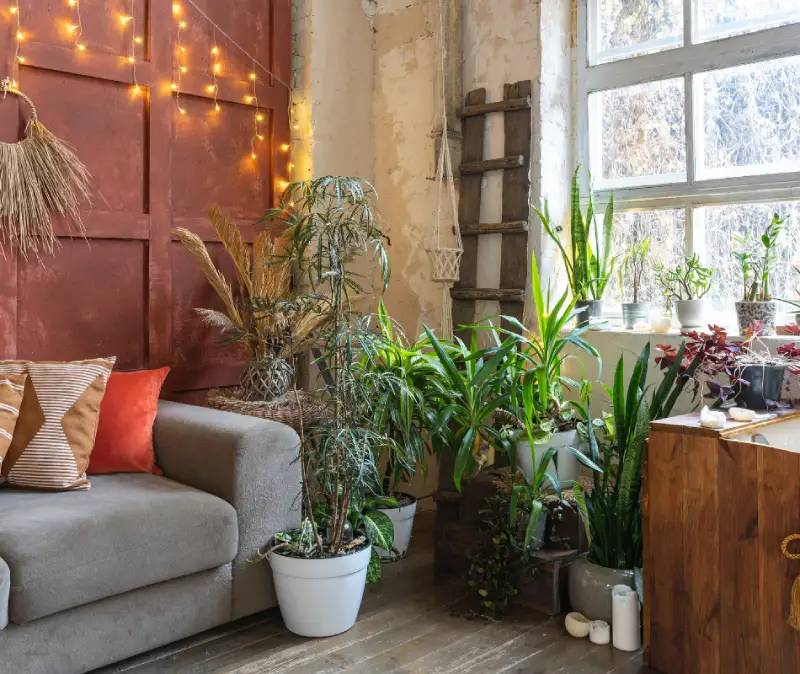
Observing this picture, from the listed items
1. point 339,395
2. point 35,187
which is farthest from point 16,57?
point 339,395

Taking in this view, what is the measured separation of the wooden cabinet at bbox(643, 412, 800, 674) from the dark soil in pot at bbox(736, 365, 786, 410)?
10cm

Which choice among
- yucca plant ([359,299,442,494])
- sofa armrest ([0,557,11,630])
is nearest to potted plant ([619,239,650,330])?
yucca plant ([359,299,442,494])

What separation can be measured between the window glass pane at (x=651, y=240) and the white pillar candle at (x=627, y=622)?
1.40 meters

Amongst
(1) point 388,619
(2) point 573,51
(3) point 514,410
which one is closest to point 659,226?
(2) point 573,51

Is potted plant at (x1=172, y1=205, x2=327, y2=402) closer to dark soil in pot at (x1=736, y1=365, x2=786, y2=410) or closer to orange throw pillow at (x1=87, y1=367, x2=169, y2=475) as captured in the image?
orange throw pillow at (x1=87, y1=367, x2=169, y2=475)

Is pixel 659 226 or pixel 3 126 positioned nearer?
pixel 3 126

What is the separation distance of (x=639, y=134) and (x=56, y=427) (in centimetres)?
257

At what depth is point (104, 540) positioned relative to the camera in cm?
215

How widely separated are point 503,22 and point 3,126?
2.13 metres

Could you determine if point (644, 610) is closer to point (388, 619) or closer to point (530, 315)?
point (388, 619)

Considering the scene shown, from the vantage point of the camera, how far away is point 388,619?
2.65 metres

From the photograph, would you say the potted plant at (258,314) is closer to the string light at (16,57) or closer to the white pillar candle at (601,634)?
the string light at (16,57)

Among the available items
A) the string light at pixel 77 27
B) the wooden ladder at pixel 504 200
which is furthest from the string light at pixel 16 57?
the wooden ladder at pixel 504 200

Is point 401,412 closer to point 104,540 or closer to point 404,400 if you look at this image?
point 404,400
